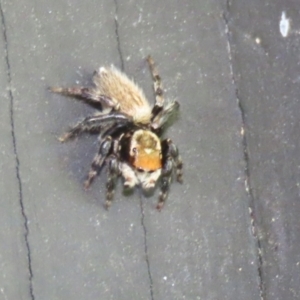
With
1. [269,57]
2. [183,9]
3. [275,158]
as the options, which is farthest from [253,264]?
[183,9]

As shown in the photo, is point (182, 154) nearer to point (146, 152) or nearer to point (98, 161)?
point (146, 152)

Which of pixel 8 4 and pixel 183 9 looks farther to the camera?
pixel 183 9

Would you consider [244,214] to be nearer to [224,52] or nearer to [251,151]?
[251,151]

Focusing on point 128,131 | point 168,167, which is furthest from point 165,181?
point 128,131

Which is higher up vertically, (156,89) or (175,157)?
(156,89)

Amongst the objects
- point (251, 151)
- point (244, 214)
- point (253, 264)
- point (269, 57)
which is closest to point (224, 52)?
point (269, 57)

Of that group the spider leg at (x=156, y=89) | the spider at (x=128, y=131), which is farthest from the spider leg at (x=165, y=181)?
the spider leg at (x=156, y=89)

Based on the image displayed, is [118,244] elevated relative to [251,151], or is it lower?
lower

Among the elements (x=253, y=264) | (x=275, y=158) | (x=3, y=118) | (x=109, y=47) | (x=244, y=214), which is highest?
(x=109, y=47)
